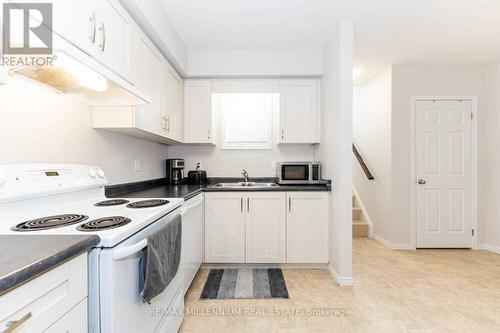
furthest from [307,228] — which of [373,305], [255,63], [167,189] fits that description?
[255,63]

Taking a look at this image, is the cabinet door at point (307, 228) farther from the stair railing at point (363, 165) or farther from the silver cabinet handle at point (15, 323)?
the silver cabinet handle at point (15, 323)

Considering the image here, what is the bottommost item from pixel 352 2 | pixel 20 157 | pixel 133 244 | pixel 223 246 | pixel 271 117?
pixel 223 246

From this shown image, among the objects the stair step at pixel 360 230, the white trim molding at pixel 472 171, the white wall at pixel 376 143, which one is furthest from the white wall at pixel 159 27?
the stair step at pixel 360 230

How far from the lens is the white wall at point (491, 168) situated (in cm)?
321

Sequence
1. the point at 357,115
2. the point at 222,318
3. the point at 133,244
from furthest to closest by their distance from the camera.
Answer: the point at 357,115, the point at 222,318, the point at 133,244

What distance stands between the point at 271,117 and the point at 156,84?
1.61 m

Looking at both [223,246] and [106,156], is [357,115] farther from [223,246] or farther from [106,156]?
[106,156]

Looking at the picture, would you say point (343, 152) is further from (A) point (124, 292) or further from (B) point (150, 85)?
(A) point (124, 292)

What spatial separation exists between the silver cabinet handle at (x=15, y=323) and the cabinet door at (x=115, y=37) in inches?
50.0

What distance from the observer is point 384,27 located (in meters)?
2.43

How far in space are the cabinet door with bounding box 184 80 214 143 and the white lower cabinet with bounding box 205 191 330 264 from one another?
0.82 m

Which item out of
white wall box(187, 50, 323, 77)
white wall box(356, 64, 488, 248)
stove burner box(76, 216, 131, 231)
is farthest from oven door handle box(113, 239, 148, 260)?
white wall box(356, 64, 488, 248)

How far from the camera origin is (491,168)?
3256 mm

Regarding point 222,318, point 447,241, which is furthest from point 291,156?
point 447,241
